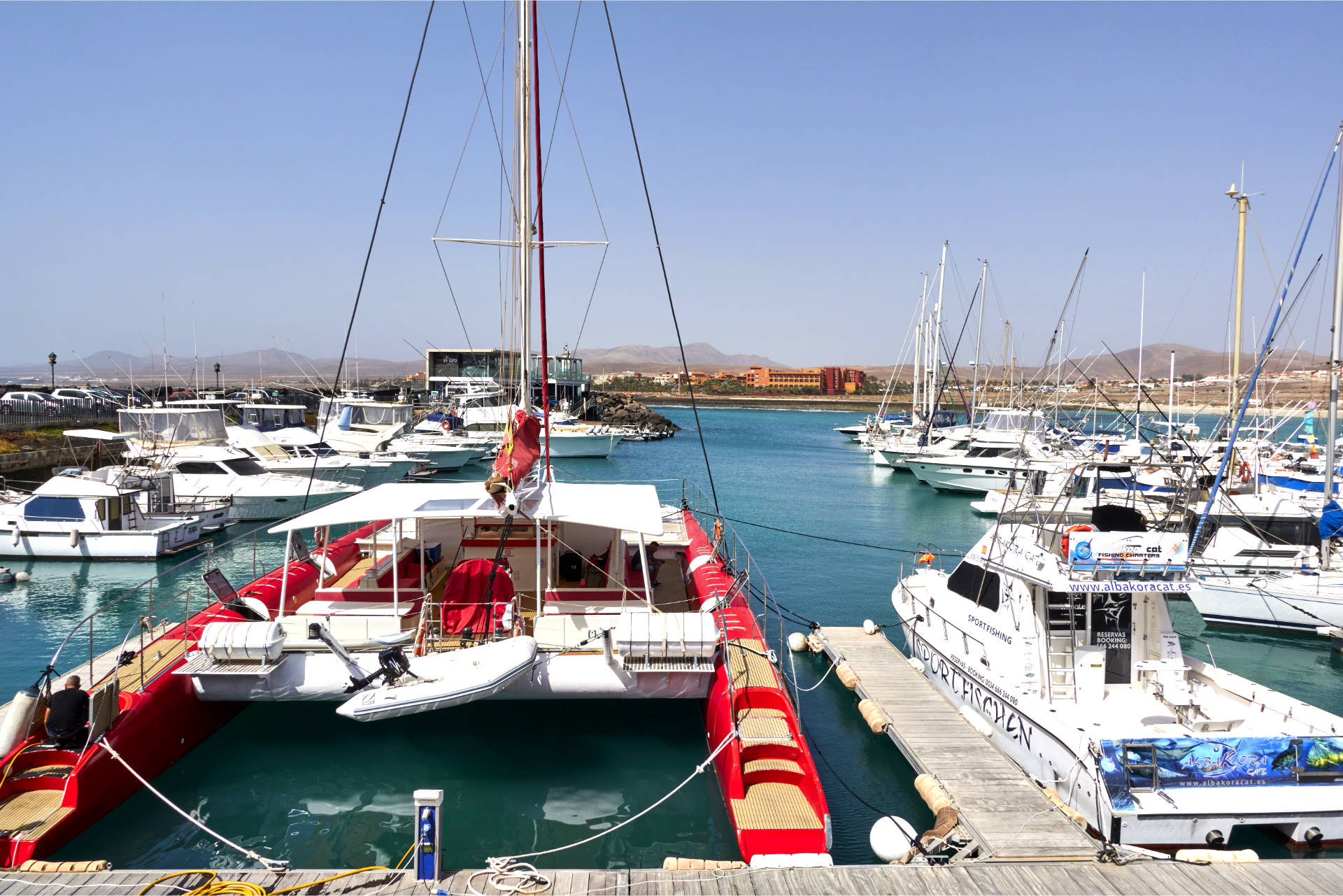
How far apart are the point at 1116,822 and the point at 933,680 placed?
14.7ft

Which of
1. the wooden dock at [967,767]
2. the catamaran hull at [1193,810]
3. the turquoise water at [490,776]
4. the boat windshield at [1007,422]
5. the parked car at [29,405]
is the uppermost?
the parked car at [29,405]

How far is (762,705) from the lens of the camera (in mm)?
8695

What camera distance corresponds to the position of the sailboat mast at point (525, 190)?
39.2ft

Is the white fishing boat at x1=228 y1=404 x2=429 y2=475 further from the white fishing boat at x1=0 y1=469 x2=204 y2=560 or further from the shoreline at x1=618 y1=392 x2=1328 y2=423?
the shoreline at x1=618 y1=392 x2=1328 y2=423

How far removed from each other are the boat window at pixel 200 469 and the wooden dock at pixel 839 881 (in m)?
21.7

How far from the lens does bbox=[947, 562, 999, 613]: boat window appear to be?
10.7 meters

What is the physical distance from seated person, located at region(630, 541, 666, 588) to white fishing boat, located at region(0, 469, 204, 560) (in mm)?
13212

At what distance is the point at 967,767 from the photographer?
8.97 metres

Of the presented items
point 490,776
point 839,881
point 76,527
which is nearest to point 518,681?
point 490,776

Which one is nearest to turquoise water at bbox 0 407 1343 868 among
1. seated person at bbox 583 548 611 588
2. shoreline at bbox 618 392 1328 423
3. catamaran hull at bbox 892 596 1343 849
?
catamaran hull at bbox 892 596 1343 849

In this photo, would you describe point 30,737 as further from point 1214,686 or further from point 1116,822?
point 1214,686

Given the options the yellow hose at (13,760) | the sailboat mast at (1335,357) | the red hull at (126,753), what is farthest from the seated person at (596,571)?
the sailboat mast at (1335,357)

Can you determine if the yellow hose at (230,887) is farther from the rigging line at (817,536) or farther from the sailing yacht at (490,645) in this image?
the rigging line at (817,536)

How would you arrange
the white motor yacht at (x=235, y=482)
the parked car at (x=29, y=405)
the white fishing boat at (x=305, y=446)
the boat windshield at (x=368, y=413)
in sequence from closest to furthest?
the white motor yacht at (x=235, y=482) → the white fishing boat at (x=305, y=446) → the parked car at (x=29, y=405) → the boat windshield at (x=368, y=413)
